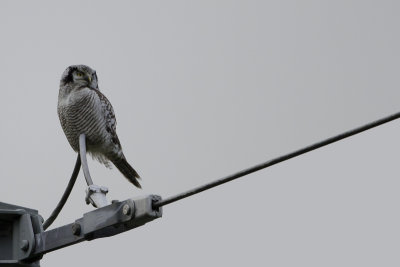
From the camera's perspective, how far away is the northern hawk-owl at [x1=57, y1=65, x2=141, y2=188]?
4090 millimetres

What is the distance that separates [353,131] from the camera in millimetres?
2305

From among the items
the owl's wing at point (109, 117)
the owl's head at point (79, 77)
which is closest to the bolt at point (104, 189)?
the owl's wing at point (109, 117)

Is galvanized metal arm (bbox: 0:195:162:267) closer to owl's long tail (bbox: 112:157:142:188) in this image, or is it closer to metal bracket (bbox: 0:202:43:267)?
metal bracket (bbox: 0:202:43:267)

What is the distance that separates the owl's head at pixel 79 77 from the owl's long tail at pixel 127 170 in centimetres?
52

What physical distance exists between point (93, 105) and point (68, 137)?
9.5 inches

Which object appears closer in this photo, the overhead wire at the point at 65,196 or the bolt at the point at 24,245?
the bolt at the point at 24,245

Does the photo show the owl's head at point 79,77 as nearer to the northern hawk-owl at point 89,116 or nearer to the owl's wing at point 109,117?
the northern hawk-owl at point 89,116

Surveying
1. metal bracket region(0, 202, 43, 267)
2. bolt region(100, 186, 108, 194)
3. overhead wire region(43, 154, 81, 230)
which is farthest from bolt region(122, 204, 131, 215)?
overhead wire region(43, 154, 81, 230)

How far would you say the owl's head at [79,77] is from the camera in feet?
14.7

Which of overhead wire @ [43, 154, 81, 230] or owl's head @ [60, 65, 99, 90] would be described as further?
owl's head @ [60, 65, 99, 90]

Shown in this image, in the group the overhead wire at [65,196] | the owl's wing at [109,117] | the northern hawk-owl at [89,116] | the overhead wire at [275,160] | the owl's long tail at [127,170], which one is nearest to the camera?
the overhead wire at [275,160]

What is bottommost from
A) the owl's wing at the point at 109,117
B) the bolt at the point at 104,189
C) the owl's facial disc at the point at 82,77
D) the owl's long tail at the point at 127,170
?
the bolt at the point at 104,189

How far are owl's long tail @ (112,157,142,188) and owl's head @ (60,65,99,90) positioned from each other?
20.5 inches

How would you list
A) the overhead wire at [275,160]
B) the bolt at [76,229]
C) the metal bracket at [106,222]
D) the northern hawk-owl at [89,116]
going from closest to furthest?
the overhead wire at [275,160] → the metal bracket at [106,222] → the bolt at [76,229] → the northern hawk-owl at [89,116]
